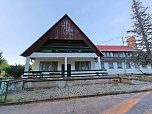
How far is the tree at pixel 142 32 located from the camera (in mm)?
20484

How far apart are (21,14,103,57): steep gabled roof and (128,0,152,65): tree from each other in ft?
32.0

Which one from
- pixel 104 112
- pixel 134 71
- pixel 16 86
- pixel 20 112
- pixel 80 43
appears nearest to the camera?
pixel 104 112

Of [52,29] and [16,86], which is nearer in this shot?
[16,86]

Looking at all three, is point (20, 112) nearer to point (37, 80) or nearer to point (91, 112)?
point (91, 112)

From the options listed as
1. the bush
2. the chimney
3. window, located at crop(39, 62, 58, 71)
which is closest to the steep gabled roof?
window, located at crop(39, 62, 58, 71)

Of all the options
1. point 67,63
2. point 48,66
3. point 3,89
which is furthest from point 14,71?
point 3,89

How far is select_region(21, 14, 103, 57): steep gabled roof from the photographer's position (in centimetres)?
1454

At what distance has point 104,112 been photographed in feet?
13.8

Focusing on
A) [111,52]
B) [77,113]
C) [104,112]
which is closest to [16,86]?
[77,113]

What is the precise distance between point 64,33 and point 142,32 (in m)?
15.1

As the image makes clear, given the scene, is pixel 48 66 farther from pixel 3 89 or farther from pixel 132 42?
pixel 132 42

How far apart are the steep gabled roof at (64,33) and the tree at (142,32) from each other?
975 centimetres

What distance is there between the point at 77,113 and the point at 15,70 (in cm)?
1861

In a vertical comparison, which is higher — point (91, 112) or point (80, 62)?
point (80, 62)
